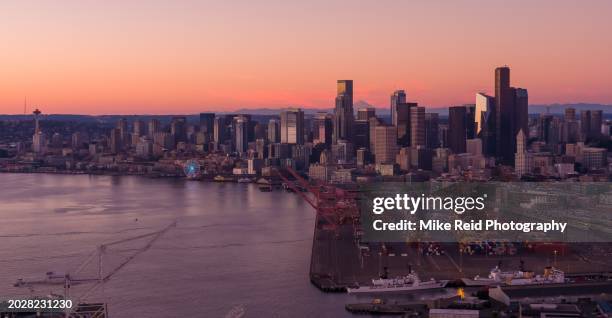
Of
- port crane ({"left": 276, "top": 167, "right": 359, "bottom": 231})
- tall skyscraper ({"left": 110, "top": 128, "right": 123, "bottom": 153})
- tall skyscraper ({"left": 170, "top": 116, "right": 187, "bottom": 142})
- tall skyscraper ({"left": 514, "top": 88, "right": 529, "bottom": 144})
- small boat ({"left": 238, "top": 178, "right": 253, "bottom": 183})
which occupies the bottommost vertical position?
small boat ({"left": 238, "top": 178, "right": 253, "bottom": 183})

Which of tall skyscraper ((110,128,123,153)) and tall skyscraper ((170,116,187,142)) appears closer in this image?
tall skyscraper ((110,128,123,153))

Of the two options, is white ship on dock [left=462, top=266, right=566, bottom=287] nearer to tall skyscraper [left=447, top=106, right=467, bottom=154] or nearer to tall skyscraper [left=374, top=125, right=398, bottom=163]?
tall skyscraper [left=374, top=125, right=398, bottom=163]

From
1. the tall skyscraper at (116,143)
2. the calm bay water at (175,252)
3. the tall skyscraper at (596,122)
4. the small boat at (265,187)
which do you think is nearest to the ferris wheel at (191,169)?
the small boat at (265,187)

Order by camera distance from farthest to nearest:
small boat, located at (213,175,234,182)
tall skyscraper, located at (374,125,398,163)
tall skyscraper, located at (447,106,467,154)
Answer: tall skyscraper, located at (447,106,467,154)
tall skyscraper, located at (374,125,398,163)
small boat, located at (213,175,234,182)

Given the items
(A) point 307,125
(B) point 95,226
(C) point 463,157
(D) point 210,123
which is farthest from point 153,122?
(B) point 95,226

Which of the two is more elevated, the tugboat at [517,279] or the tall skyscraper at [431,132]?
the tall skyscraper at [431,132]

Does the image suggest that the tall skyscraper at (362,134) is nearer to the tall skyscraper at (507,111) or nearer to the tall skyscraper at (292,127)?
the tall skyscraper at (292,127)

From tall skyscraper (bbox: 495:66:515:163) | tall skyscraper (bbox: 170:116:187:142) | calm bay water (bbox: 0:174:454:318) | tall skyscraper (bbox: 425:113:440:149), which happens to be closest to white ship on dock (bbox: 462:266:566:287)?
calm bay water (bbox: 0:174:454:318)
